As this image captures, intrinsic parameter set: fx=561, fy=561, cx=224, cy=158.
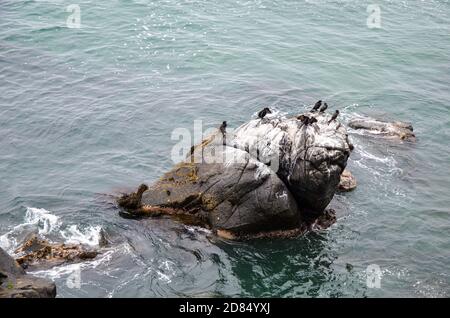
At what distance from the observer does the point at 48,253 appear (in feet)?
69.9

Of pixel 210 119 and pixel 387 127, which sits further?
pixel 210 119

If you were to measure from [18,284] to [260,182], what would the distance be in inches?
394

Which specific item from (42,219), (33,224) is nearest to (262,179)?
(42,219)

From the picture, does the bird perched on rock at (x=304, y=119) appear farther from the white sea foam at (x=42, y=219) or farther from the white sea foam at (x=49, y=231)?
the white sea foam at (x=42, y=219)

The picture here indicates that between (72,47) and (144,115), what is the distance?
12.7 meters

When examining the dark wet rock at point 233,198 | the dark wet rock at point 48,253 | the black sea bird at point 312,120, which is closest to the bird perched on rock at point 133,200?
the dark wet rock at point 233,198

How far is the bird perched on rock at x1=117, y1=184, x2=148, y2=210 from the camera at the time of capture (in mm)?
24000

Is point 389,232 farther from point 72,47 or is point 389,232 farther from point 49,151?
point 72,47

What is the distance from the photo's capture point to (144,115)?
A: 34500mm

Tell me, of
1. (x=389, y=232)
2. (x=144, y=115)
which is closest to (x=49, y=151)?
(x=144, y=115)

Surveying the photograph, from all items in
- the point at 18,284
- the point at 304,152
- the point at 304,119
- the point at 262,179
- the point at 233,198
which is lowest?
the point at 18,284

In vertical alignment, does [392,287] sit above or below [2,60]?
below

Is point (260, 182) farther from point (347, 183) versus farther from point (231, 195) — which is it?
point (347, 183)

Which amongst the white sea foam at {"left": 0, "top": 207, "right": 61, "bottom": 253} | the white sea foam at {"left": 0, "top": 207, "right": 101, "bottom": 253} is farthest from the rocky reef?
the white sea foam at {"left": 0, "top": 207, "right": 61, "bottom": 253}
